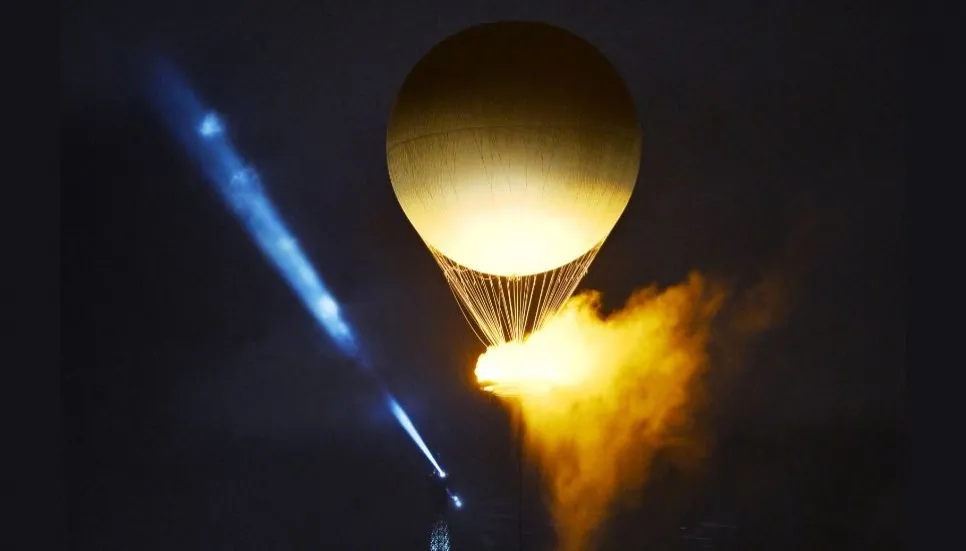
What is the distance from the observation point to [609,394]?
49.8ft

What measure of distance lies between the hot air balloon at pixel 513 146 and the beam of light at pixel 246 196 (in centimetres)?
318

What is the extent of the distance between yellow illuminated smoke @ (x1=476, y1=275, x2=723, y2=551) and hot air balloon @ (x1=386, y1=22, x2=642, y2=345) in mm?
2332

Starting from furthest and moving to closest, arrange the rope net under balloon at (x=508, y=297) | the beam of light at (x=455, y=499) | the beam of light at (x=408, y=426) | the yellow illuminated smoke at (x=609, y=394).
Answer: the beam of light at (x=408, y=426)
the beam of light at (x=455, y=499)
the yellow illuminated smoke at (x=609, y=394)
the rope net under balloon at (x=508, y=297)

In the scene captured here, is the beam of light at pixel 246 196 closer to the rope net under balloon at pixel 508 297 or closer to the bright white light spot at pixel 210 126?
the bright white light spot at pixel 210 126

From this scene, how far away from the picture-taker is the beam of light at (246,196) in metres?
15.8

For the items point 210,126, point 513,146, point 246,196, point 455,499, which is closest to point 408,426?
point 455,499

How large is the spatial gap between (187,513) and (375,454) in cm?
205

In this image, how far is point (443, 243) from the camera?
42.0ft

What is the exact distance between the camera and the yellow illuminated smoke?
14938mm

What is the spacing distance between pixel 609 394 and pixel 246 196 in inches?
166

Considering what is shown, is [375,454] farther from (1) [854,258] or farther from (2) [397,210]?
(1) [854,258]

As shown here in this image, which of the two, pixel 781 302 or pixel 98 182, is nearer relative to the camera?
pixel 781 302

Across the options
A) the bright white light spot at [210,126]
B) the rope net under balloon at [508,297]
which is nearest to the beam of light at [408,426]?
the rope net under balloon at [508,297]

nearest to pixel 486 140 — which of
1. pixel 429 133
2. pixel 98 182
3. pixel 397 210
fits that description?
pixel 429 133
